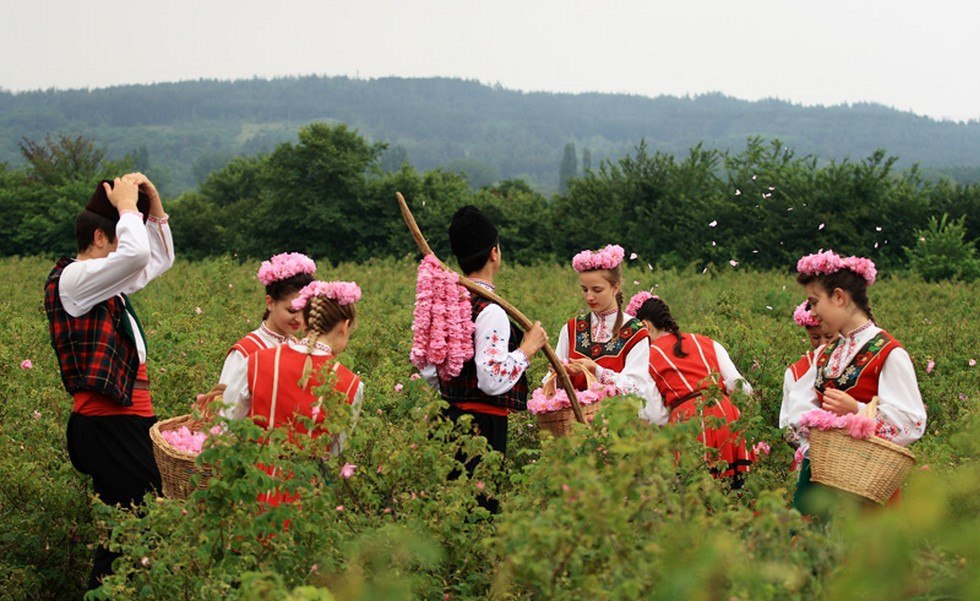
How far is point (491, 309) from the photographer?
4.73 metres

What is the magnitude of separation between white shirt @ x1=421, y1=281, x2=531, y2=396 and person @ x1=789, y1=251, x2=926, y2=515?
3.82 feet

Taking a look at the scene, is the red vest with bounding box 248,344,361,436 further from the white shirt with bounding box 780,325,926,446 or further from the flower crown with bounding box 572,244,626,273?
the flower crown with bounding box 572,244,626,273

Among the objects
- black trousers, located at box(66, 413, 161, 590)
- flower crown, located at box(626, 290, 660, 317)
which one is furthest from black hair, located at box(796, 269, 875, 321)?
black trousers, located at box(66, 413, 161, 590)

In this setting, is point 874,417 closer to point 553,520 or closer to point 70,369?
point 553,520

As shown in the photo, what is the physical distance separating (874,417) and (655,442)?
5.82 feet

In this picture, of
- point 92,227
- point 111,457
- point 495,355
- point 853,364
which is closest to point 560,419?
point 495,355

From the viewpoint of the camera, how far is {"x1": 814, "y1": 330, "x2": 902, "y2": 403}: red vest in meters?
4.32

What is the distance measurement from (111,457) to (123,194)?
106 cm

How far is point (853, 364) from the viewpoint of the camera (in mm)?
4422

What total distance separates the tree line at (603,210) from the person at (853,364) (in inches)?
767

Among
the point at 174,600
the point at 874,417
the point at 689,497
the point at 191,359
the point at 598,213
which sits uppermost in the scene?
the point at 689,497

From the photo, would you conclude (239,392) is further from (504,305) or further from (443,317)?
(504,305)

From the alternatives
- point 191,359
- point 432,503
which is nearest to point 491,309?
point 432,503

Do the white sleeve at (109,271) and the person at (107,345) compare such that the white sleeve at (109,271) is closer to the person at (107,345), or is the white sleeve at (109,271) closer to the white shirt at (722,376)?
the person at (107,345)
